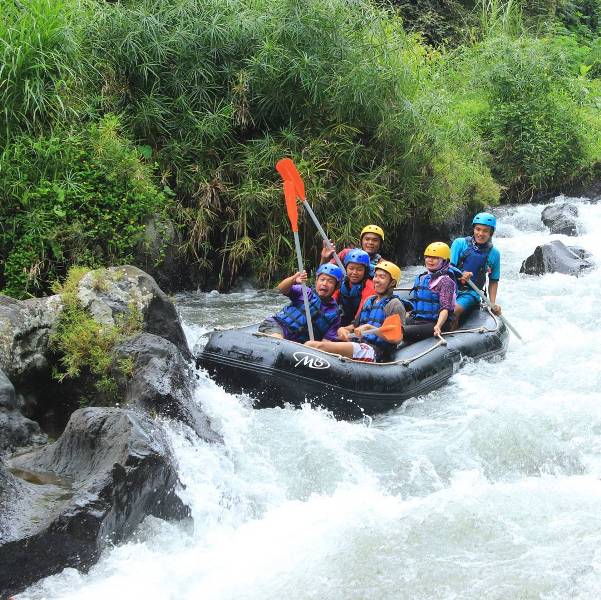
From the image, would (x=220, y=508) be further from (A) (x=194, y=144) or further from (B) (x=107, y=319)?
(A) (x=194, y=144)

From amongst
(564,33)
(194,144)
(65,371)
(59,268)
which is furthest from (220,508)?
(564,33)

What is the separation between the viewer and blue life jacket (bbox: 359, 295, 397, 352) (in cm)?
571

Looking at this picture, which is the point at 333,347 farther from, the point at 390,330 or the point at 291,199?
the point at 291,199

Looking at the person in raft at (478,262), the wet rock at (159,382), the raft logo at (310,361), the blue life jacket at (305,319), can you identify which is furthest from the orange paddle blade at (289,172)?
the wet rock at (159,382)

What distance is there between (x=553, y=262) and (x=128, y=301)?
230 inches

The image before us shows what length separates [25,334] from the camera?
487 cm

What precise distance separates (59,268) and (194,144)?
2282 millimetres

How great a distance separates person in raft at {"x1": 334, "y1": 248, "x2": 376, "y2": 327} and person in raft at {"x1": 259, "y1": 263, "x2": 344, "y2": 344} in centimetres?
37

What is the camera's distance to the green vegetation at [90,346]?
4836 millimetres

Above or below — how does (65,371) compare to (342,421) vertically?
above

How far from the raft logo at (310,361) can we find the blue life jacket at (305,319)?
22.3 inches


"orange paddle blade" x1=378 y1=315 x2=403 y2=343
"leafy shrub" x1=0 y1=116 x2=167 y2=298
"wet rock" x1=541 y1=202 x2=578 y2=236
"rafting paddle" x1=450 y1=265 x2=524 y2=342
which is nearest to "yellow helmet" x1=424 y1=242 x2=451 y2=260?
"rafting paddle" x1=450 y1=265 x2=524 y2=342

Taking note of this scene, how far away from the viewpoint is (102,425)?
3.83 metres

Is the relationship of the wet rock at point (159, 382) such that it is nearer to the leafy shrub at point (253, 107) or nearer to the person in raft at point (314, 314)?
the person in raft at point (314, 314)
